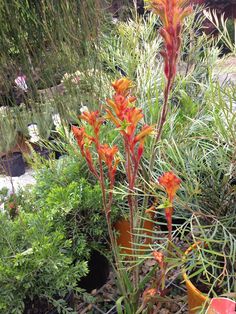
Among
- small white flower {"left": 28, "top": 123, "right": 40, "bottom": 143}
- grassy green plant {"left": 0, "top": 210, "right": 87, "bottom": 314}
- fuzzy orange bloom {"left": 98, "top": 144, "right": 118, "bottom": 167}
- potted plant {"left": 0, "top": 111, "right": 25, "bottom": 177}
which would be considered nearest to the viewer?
fuzzy orange bloom {"left": 98, "top": 144, "right": 118, "bottom": 167}

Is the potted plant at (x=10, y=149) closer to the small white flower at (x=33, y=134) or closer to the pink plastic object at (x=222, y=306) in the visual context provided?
the small white flower at (x=33, y=134)

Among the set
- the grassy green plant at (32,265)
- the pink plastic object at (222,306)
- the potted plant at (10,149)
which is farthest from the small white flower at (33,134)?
the pink plastic object at (222,306)

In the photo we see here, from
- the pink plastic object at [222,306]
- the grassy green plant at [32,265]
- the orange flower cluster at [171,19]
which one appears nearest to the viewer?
the pink plastic object at [222,306]

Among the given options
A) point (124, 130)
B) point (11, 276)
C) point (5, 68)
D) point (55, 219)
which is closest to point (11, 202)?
point (55, 219)

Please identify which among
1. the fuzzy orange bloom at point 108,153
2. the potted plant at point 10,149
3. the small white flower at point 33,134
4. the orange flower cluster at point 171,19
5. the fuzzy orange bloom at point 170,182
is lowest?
the potted plant at point 10,149

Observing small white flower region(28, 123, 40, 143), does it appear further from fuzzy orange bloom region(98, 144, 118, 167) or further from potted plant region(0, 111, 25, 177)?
fuzzy orange bloom region(98, 144, 118, 167)

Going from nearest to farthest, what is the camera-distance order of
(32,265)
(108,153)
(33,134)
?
(108,153) → (32,265) → (33,134)

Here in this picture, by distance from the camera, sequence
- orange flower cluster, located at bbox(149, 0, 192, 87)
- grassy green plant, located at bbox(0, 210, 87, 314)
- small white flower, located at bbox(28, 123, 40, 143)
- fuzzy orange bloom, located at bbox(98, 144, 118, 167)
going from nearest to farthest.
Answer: orange flower cluster, located at bbox(149, 0, 192, 87), fuzzy orange bloom, located at bbox(98, 144, 118, 167), grassy green plant, located at bbox(0, 210, 87, 314), small white flower, located at bbox(28, 123, 40, 143)

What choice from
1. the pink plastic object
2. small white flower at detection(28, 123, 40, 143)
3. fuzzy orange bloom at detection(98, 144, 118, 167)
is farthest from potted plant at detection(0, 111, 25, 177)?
the pink plastic object

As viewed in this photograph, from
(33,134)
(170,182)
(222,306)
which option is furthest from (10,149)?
(222,306)

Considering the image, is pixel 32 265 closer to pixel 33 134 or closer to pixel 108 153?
pixel 108 153

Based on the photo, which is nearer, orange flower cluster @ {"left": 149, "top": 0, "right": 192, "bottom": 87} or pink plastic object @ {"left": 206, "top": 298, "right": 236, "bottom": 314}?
pink plastic object @ {"left": 206, "top": 298, "right": 236, "bottom": 314}

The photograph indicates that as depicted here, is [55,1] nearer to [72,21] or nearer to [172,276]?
[72,21]

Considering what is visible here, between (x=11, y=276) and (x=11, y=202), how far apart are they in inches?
17.7
